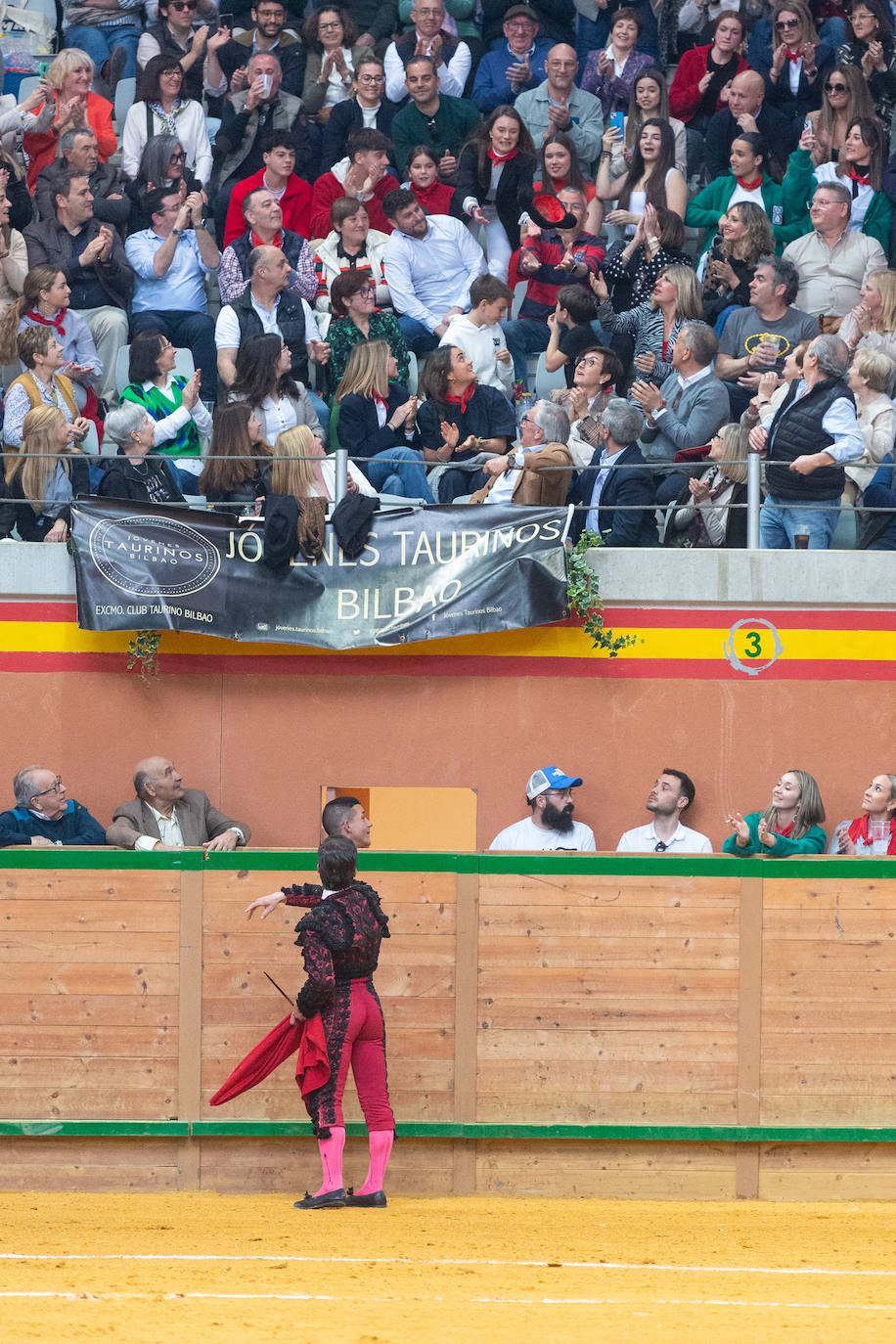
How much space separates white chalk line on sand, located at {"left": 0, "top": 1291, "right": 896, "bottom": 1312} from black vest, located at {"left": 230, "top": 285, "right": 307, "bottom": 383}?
295 inches

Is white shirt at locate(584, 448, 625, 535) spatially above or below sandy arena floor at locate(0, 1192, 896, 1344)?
above

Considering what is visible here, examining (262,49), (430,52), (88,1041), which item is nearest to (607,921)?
(88,1041)

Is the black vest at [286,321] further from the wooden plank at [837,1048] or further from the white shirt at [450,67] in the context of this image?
the wooden plank at [837,1048]

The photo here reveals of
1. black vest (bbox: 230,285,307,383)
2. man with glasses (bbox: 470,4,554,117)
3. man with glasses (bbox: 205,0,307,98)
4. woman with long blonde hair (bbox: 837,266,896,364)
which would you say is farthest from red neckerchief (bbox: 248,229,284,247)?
woman with long blonde hair (bbox: 837,266,896,364)

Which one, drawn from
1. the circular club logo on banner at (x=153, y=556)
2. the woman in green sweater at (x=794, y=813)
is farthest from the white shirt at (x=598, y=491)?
the circular club logo on banner at (x=153, y=556)

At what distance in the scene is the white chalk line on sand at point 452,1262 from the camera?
823 centimetres

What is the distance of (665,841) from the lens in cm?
1180

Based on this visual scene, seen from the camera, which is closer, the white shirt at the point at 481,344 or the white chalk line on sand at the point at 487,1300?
the white chalk line on sand at the point at 487,1300

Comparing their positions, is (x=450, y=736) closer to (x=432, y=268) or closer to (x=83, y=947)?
(x=83, y=947)

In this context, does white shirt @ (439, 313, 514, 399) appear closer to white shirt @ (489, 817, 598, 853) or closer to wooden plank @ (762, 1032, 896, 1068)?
white shirt @ (489, 817, 598, 853)

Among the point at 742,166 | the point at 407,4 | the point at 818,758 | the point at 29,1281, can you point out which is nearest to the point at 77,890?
the point at 29,1281

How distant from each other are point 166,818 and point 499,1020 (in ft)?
9.43

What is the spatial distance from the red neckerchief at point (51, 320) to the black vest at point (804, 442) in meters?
5.01

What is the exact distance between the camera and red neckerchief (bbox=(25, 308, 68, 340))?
13336 millimetres
